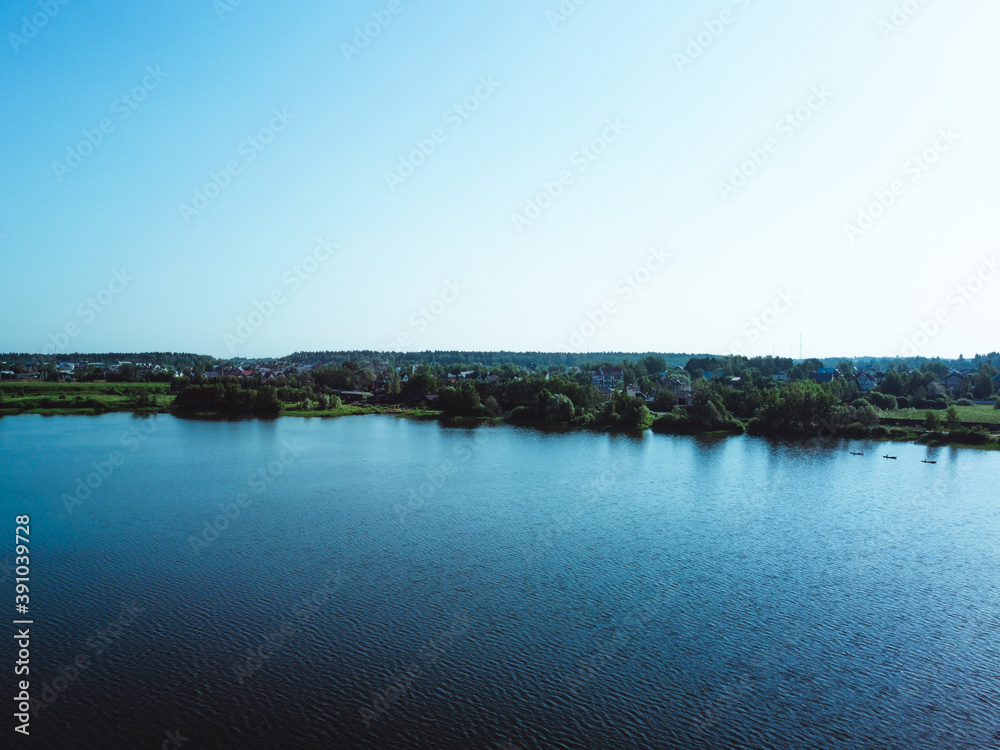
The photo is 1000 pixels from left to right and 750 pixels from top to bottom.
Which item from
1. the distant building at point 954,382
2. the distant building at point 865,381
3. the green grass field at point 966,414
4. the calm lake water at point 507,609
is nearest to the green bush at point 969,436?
the green grass field at point 966,414

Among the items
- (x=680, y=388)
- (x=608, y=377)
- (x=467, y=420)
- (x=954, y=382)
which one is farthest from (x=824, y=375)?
(x=467, y=420)

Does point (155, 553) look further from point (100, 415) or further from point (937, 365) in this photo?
point (937, 365)

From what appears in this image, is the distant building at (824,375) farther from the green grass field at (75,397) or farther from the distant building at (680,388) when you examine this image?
the green grass field at (75,397)

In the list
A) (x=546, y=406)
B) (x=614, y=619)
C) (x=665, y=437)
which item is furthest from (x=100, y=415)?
(x=614, y=619)

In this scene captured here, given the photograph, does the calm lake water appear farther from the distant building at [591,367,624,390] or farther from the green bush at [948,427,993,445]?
the distant building at [591,367,624,390]

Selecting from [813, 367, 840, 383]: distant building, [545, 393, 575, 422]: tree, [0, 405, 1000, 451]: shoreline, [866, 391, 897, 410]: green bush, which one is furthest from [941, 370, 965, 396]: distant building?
[545, 393, 575, 422]: tree
